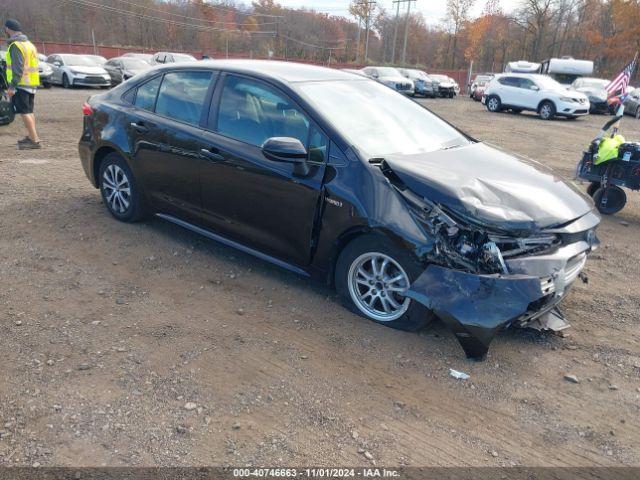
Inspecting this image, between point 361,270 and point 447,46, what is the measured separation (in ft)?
274

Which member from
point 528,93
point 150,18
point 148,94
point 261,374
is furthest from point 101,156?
point 150,18

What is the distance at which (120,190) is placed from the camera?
5480mm

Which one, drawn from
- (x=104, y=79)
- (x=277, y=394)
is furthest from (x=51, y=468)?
(x=104, y=79)

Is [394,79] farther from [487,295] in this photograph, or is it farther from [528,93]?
[487,295]

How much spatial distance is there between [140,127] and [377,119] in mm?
2336

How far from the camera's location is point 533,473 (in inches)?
99.7

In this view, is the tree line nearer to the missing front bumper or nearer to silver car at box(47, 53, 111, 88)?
silver car at box(47, 53, 111, 88)

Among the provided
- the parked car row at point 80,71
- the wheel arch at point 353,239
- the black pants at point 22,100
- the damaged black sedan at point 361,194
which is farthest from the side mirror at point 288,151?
the parked car row at point 80,71

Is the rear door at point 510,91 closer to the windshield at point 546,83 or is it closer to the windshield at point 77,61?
the windshield at point 546,83

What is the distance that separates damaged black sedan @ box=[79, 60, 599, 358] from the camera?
332 cm

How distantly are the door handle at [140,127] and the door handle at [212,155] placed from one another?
2.89ft

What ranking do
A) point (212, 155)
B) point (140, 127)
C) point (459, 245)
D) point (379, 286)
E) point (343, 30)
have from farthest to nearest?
point (343, 30), point (140, 127), point (212, 155), point (379, 286), point (459, 245)

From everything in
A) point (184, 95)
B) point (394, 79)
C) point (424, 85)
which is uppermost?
point (184, 95)

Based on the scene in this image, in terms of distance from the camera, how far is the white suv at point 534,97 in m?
20.4
